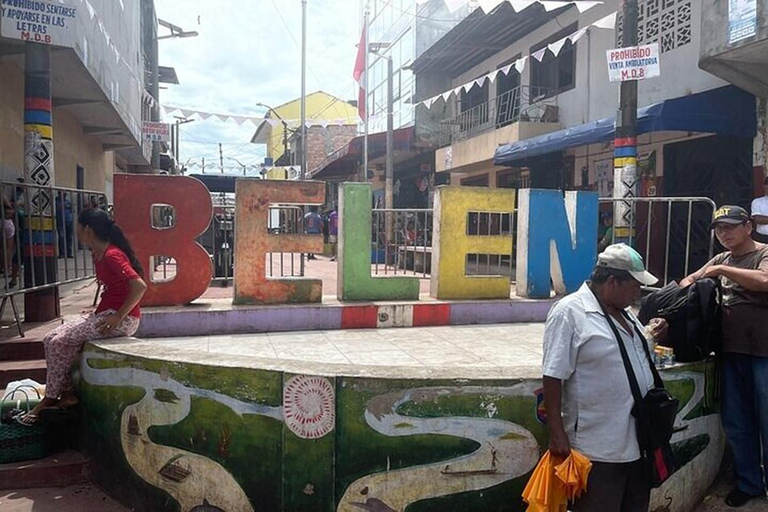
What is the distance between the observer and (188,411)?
3514 mm

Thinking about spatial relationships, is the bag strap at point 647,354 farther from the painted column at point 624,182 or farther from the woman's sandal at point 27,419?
the painted column at point 624,182

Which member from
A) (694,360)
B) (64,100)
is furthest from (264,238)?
(64,100)

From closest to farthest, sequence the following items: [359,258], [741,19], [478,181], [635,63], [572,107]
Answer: [359,258] < [741,19] < [635,63] < [572,107] < [478,181]

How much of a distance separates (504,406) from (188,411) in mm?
1861

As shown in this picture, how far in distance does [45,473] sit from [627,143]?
27.0 feet

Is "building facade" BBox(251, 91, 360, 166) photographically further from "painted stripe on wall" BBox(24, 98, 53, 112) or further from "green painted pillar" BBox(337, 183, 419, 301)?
"painted stripe on wall" BBox(24, 98, 53, 112)

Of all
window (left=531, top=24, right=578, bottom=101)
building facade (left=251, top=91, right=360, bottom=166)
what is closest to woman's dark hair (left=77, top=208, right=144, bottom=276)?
window (left=531, top=24, right=578, bottom=101)

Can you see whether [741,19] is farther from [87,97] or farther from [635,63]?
[87,97]

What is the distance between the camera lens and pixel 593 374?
8.86 feet

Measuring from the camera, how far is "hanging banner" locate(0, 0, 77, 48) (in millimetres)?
5977

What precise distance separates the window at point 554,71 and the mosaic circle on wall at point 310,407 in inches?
521

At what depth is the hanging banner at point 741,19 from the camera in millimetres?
7793

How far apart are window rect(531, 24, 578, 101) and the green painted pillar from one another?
9225 millimetres

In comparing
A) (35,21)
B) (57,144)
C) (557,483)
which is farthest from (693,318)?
(57,144)
